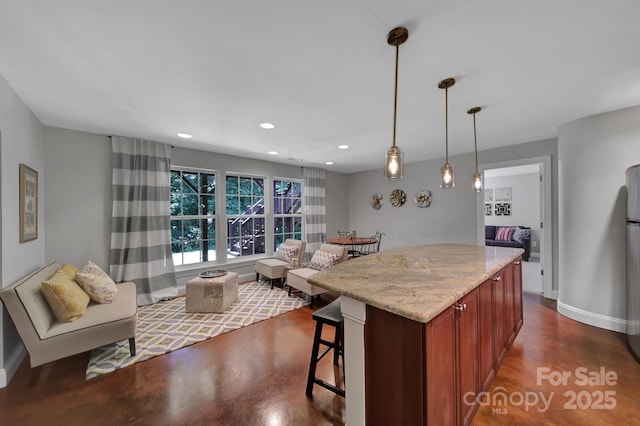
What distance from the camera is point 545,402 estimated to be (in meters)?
1.73

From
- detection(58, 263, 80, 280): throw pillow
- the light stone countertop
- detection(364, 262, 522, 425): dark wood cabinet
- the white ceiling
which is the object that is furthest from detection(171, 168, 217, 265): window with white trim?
detection(364, 262, 522, 425): dark wood cabinet

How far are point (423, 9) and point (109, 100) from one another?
2737 mm

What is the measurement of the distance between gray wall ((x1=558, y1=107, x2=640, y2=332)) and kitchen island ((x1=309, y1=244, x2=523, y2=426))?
218cm

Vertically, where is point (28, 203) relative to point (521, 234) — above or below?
above

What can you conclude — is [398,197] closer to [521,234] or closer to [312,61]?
[521,234]

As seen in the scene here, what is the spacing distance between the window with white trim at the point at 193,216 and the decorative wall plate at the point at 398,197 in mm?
3750

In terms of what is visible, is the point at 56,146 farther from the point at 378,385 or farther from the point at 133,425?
the point at 378,385

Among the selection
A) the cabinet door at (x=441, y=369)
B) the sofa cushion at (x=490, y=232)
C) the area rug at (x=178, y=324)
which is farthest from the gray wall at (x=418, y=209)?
the cabinet door at (x=441, y=369)

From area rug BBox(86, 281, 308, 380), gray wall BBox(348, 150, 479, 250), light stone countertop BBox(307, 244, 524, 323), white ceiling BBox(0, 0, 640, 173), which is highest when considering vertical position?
white ceiling BBox(0, 0, 640, 173)

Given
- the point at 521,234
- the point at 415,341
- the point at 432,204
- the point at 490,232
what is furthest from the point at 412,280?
the point at 490,232

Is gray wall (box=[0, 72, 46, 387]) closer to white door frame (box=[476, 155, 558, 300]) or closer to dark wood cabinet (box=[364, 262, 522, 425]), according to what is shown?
dark wood cabinet (box=[364, 262, 522, 425])

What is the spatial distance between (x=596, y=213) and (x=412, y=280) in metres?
2.92

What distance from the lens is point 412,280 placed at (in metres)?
1.46

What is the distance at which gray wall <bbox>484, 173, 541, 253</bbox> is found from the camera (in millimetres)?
6633
